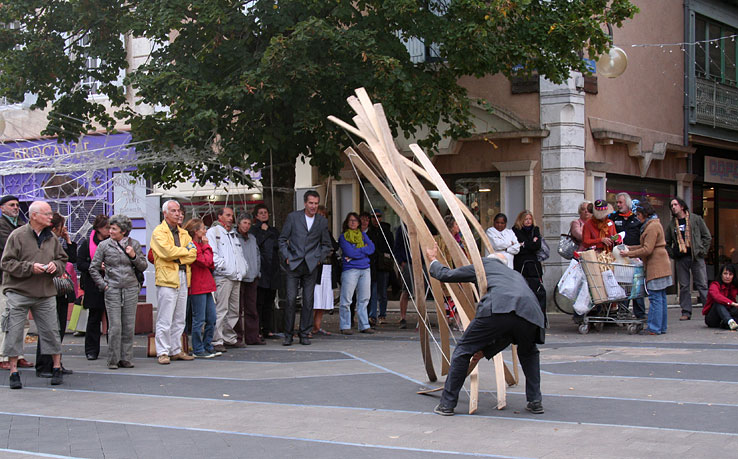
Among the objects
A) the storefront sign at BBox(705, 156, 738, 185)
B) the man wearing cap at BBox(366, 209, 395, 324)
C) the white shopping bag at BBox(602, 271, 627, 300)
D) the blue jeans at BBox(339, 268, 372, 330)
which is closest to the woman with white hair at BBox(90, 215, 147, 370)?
the blue jeans at BBox(339, 268, 372, 330)

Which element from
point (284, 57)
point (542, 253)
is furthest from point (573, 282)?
point (284, 57)

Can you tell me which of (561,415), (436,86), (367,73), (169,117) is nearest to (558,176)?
(436,86)

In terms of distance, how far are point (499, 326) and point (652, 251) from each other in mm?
6828

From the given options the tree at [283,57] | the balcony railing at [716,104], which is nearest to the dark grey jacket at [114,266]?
the tree at [283,57]

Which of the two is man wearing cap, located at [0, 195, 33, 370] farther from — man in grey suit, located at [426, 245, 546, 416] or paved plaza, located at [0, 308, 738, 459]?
man in grey suit, located at [426, 245, 546, 416]

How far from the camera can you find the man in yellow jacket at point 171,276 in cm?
1082

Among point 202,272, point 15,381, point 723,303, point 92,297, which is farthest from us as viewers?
point 723,303

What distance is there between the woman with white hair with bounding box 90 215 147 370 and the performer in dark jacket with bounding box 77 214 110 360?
0.95m

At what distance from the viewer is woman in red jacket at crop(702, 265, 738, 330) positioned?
13141 millimetres

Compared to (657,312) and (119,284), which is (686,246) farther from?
(119,284)

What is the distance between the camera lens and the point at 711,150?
2264 cm

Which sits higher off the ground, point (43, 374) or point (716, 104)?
point (716, 104)

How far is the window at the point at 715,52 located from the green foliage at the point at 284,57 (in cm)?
908

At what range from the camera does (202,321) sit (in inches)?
452
